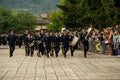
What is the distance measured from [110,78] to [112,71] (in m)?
2.65

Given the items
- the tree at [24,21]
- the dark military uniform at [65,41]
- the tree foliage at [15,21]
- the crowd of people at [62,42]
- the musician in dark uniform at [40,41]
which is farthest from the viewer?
the tree at [24,21]

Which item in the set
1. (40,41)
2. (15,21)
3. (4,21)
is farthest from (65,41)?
(15,21)

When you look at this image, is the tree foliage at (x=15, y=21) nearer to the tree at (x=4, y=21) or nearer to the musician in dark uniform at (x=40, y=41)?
the tree at (x=4, y=21)

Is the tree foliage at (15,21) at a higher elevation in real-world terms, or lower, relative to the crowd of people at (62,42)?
higher

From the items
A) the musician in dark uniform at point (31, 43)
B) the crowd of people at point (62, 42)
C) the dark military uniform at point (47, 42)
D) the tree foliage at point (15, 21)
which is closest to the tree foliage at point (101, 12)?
the crowd of people at point (62, 42)

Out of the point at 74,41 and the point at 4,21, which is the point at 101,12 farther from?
the point at 4,21

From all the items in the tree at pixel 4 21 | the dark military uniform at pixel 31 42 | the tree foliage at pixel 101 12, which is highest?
the tree at pixel 4 21

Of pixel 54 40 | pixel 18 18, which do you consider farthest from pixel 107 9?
pixel 18 18

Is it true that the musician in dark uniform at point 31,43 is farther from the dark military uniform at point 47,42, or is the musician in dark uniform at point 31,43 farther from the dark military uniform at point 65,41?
the dark military uniform at point 65,41

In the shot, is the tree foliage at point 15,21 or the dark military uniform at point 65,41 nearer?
the dark military uniform at point 65,41

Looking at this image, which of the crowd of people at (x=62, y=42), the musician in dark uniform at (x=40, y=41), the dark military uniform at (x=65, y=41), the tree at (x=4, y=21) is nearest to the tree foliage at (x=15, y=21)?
the tree at (x=4, y=21)

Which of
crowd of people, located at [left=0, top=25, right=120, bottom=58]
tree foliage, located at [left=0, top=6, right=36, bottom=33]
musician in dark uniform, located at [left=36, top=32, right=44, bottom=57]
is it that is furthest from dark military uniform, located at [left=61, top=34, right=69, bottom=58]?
tree foliage, located at [left=0, top=6, right=36, bottom=33]

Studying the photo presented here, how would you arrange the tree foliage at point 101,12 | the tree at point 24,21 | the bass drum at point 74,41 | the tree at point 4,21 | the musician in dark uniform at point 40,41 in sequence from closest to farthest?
the bass drum at point 74,41 → the musician in dark uniform at point 40,41 → the tree foliage at point 101,12 → the tree at point 4,21 → the tree at point 24,21

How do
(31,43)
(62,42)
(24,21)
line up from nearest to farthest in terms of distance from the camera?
1. (62,42)
2. (31,43)
3. (24,21)
